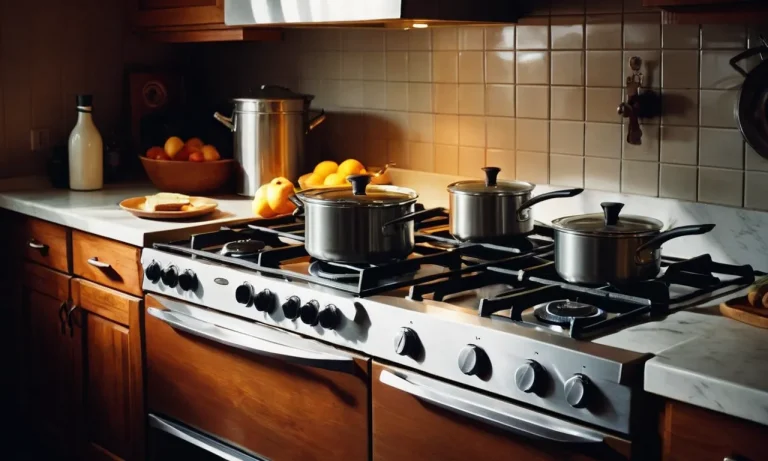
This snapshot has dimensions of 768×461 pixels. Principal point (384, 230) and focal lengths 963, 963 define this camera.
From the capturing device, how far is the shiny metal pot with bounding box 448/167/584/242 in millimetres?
2168

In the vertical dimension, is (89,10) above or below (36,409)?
above

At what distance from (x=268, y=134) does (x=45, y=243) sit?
2.48 feet

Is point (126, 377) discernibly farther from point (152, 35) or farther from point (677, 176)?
point (677, 176)

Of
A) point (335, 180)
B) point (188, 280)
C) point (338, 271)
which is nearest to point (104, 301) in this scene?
point (188, 280)

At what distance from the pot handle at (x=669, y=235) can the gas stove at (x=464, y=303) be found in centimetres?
9

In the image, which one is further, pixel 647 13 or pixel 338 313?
pixel 647 13

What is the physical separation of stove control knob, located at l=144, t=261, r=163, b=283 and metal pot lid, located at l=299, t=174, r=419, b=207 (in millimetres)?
504

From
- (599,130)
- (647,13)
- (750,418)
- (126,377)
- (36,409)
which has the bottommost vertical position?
(36,409)

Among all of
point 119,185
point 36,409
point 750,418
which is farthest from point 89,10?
point 750,418

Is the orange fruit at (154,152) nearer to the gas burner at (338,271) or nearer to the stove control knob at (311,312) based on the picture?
the gas burner at (338,271)

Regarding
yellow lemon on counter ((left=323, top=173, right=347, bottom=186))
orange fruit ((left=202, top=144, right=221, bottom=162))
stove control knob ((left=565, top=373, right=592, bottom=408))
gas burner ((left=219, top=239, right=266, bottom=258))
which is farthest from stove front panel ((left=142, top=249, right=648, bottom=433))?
orange fruit ((left=202, top=144, right=221, bottom=162))

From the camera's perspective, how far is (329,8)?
2.41 meters

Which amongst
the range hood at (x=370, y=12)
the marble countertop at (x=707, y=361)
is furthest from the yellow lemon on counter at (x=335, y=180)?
the marble countertop at (x=707, y=361)

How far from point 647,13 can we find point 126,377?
1665 mm
